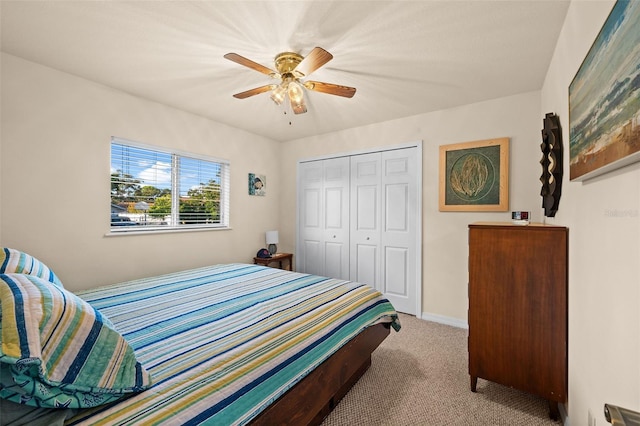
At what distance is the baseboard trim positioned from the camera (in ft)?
10.2

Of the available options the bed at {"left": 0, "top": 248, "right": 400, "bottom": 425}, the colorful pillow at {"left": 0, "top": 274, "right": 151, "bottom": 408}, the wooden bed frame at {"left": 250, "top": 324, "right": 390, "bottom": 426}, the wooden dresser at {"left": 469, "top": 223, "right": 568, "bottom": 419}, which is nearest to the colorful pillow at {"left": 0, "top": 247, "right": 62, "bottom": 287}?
the bed at {"left": 0, "top": 248, "right": 400, "bottom": 425}

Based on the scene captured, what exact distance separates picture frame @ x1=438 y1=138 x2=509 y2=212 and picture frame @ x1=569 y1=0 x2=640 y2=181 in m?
1.70

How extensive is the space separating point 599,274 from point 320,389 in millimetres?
1436

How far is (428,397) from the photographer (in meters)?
1.94

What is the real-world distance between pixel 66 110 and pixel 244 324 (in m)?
2.58

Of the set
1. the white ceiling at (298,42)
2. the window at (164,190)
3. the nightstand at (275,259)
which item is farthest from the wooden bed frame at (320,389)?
the window at (164,190)

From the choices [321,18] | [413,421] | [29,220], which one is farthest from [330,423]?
[29,220]

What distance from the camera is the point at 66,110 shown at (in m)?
2.45

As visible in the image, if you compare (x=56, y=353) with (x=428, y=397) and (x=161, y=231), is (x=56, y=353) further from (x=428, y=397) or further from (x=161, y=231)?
(x=161, y=231)

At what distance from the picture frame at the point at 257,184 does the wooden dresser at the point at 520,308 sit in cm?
316

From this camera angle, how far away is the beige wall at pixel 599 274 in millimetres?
894

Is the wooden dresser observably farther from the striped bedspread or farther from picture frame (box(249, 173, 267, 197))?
picture frame (box(249, 173, 267, 197))

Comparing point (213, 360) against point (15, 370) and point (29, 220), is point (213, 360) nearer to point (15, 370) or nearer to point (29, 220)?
point (15, 370)

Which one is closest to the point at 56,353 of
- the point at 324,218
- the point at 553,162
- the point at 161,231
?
the point at 161,231
